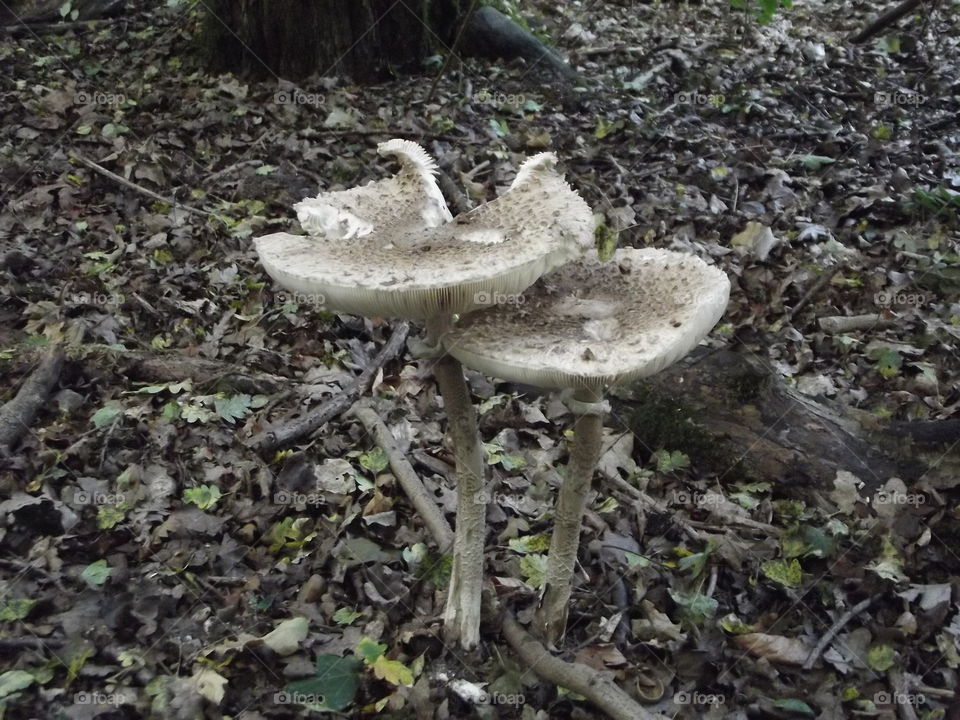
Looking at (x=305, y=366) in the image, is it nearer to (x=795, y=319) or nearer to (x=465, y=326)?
(x=465, y=326)

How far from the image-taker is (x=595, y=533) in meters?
3.84

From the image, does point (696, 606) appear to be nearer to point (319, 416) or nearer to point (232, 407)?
point (319, 416)

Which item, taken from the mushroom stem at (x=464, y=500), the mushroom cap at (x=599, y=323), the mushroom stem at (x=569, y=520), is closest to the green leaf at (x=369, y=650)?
the mushroom stem at (x=464, y=500)

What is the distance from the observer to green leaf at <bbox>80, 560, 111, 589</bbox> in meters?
3.29

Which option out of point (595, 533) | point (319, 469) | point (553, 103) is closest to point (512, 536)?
point (595, 533)

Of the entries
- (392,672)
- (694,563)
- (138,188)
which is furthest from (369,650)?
(138,188)

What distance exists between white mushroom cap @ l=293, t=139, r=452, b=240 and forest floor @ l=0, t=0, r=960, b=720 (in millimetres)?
1625

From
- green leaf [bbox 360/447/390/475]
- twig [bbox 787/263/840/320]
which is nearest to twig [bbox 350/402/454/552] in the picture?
green leaf [bbox 360/447/390/475]

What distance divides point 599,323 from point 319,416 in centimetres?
213

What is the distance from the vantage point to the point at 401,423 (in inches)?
176

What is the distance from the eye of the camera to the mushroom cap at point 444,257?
2.24 m

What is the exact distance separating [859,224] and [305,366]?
4.66 m

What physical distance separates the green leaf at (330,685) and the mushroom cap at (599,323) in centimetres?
152

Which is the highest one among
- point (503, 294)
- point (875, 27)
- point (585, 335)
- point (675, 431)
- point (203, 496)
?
point (875, 27)
